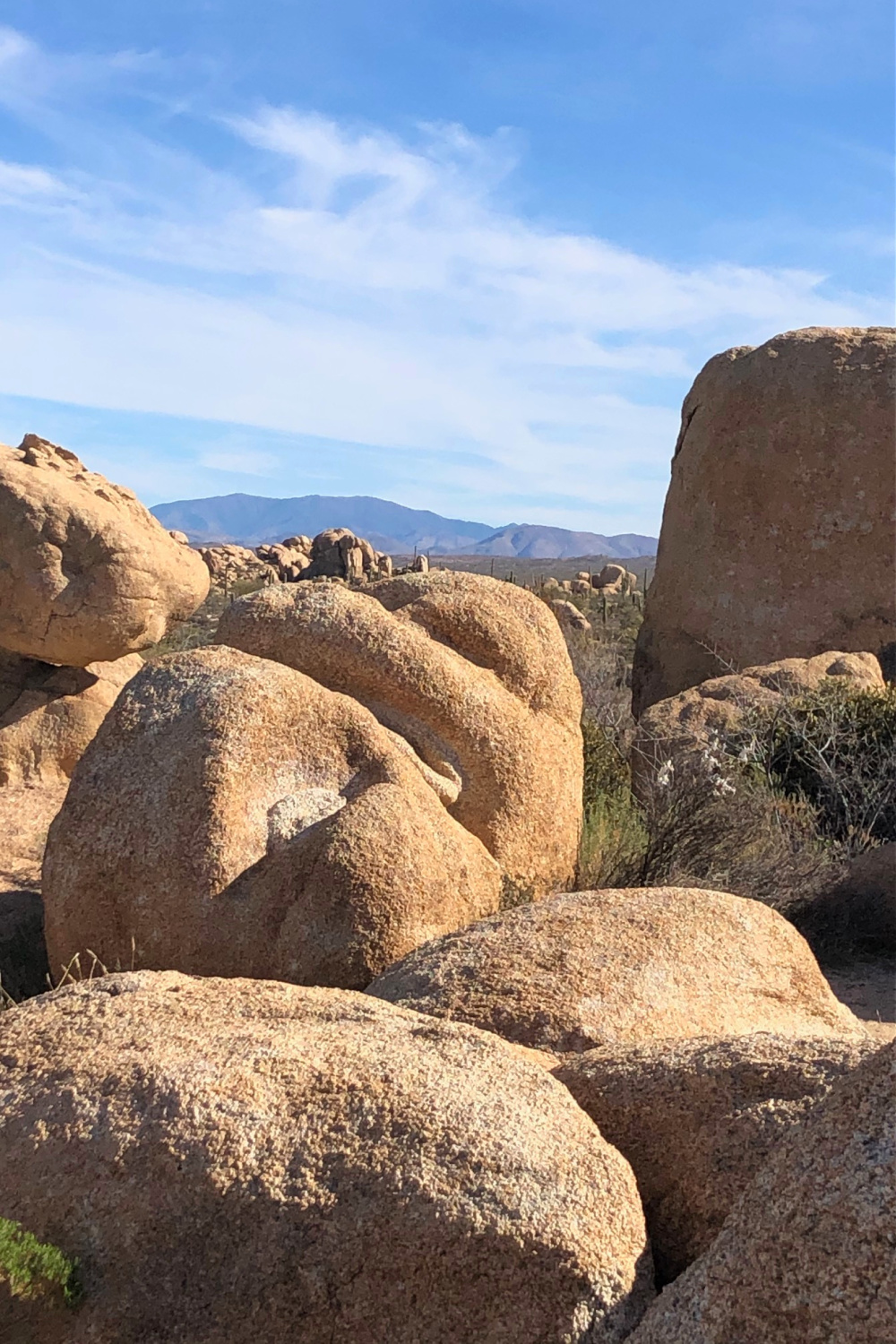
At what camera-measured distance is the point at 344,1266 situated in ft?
6.76

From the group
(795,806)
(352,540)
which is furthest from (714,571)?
(352,540)

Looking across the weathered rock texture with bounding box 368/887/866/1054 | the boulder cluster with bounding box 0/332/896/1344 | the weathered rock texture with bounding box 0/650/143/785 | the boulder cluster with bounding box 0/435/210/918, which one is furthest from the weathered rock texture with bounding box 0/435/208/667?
the weathered rock texture with bounding box 368/887/866/1054

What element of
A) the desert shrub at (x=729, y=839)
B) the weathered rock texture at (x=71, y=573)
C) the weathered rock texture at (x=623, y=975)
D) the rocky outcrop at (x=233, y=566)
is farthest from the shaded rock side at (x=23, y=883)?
the rocky outcrop at (x=233, y=566)

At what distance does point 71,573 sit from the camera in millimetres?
7523

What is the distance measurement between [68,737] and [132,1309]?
6.00 m

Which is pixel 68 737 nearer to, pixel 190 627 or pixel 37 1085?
pixel 37 1085

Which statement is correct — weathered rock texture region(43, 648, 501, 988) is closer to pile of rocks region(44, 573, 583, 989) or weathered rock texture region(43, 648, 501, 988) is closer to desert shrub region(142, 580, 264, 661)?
pile of rocks region(44, 573, 583, 989)

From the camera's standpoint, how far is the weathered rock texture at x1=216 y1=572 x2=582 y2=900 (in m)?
4.87

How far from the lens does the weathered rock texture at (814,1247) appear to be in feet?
5.16

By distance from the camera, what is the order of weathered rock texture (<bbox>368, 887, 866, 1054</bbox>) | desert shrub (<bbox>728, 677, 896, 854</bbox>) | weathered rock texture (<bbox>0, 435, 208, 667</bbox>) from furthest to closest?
weathered rock texture (<bbox>0, 435, 208, 667</bbox>)
desert shrub (<bbox>728, 677, 896, 854</bbox>)
weathered rock texture (<bbox>368, 887, 866, 1054</bbox>)

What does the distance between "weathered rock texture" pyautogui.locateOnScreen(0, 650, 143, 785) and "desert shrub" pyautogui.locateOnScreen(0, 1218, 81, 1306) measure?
5.76m

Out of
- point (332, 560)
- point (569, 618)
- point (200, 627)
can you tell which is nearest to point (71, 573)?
point (200, 627)

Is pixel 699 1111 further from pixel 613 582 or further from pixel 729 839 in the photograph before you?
pixel 613 582

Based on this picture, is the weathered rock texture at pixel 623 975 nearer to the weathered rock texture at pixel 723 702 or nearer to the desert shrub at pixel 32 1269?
the desert shrub at pixel 32 1269
